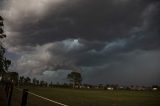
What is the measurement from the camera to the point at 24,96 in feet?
29.5

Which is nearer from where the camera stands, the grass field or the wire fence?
the wire fence

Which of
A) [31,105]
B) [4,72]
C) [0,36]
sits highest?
[0,36]

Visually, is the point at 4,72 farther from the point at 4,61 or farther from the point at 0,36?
the point at 0,36

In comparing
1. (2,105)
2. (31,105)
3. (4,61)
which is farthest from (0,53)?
(2,105)

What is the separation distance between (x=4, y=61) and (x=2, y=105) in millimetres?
52090

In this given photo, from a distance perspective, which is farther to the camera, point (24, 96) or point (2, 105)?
point (2, 105)

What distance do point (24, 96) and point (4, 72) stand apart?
60.9 meters

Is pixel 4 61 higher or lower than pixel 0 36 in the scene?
lower

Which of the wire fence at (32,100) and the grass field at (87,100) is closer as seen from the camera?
the wire fence at (32,100)

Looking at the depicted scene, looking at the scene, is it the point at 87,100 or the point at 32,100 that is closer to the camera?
the point at 32,100

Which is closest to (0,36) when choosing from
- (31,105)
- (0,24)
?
(0,24)

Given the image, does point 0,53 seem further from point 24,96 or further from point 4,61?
point 24,96

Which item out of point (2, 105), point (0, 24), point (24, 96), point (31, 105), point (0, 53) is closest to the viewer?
point (24, 96)

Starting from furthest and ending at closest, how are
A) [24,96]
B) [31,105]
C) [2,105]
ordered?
1. [31,105]
2. [2,105]
3. [24,96]
